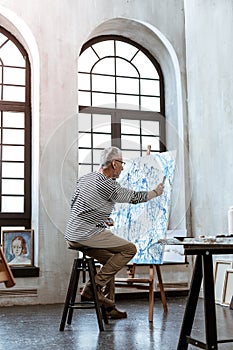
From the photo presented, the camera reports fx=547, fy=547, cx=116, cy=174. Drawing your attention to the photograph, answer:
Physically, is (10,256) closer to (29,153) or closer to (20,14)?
(29,153)

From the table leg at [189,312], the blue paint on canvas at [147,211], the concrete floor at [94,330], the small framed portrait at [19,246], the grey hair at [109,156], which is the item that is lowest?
the concrete floor at [94,330]

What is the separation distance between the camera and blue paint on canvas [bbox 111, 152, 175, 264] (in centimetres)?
466

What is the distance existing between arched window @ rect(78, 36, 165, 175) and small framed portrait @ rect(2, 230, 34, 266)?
1.04m

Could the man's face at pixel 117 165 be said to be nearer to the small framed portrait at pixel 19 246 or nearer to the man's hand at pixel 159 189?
the man's hand at pixel 159 189

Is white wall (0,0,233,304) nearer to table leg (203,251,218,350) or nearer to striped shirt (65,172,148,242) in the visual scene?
striped shirt (65,172,148,242)

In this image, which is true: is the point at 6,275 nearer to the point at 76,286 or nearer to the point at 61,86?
the point at 76,286

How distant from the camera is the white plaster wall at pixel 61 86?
5617 millimetres

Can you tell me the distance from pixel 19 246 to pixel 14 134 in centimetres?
125

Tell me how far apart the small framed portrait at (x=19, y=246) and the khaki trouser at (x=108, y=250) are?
1.61m

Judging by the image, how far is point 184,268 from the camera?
6.16 meters

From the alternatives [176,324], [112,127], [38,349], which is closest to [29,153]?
[112,127]

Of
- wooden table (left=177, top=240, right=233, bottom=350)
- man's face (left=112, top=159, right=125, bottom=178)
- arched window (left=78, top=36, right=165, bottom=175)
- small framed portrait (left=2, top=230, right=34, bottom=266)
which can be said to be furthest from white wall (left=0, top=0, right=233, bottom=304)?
wooden table (left=177, top=240, right=233, bottom=350)

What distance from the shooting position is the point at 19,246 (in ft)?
18.6

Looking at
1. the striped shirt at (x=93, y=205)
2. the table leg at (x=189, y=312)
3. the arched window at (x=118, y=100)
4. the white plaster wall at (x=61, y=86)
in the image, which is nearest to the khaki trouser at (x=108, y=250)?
the striped shirt at (x=93, y=205)
